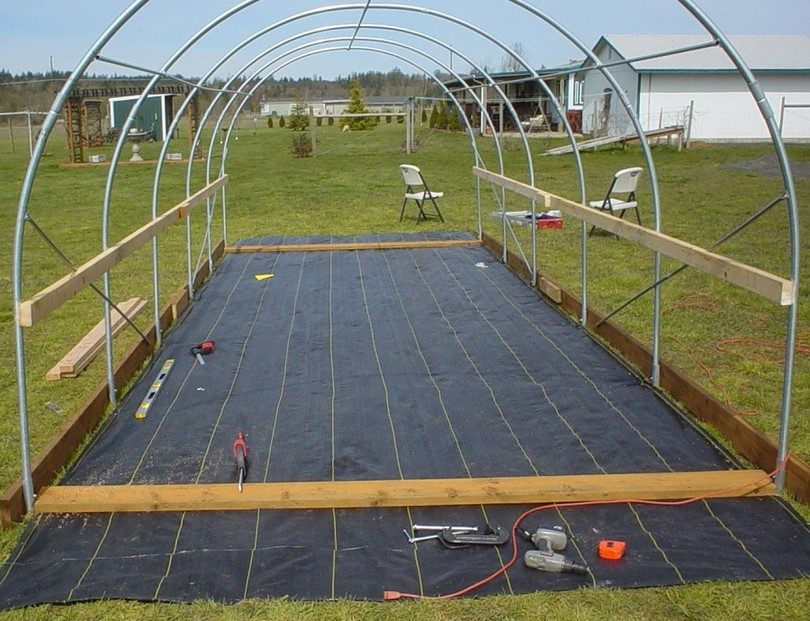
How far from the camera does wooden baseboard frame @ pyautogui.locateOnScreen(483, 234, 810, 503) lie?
12.9ft

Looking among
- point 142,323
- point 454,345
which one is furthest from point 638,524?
point 142,323

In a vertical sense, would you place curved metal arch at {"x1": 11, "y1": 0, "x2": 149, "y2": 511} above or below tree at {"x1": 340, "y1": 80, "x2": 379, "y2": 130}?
below

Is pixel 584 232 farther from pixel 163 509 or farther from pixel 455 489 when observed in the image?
pixel 163 509

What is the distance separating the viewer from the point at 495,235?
38.4ft

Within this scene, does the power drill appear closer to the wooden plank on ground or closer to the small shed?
the wooden plank on ground

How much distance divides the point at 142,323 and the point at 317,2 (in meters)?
3.37

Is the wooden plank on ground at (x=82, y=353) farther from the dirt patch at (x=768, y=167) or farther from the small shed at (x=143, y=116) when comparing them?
the small shed at (x=143, y=116)

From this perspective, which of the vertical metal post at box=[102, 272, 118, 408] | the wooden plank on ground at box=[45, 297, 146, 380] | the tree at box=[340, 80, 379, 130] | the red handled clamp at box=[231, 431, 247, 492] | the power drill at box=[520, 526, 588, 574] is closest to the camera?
the power drill at box=[520, 526, 588, 574]

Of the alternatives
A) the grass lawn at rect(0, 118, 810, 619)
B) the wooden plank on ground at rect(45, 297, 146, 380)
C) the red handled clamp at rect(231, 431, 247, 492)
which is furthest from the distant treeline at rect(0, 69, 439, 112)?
the red handled clamp at rect(231, 431, 247, 492)

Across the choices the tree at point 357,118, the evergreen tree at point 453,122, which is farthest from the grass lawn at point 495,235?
the tree at point 357,118

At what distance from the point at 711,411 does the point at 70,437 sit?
3518 millimetres

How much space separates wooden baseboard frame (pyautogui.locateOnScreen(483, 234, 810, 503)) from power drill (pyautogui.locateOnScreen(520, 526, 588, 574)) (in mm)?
1216

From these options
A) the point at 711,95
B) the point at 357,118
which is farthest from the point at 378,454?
the point at 357,118

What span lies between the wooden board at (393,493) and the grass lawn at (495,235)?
1.37 ft
